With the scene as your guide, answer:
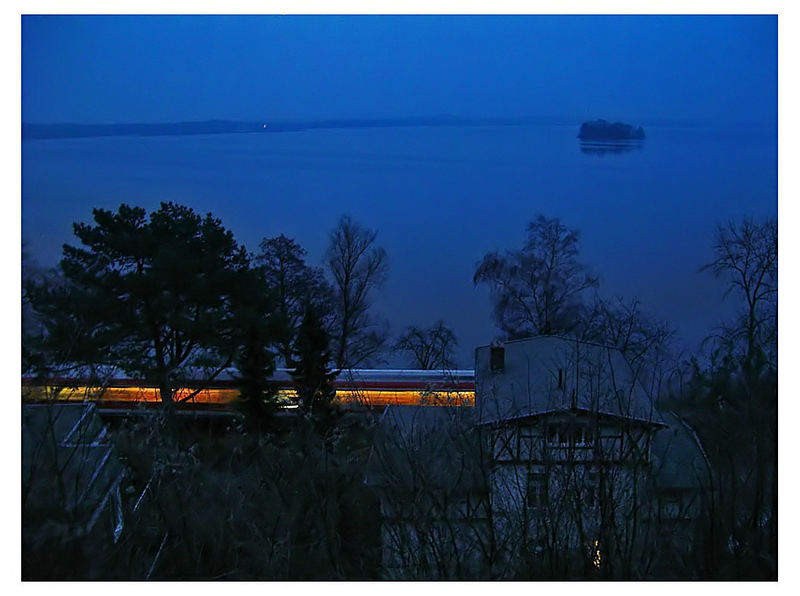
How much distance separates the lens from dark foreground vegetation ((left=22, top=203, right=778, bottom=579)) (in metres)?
3.03

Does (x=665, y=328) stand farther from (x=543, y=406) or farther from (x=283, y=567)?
(x=283, y=567)

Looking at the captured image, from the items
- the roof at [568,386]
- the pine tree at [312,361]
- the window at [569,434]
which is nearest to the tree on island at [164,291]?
the pine tree at [312,361]

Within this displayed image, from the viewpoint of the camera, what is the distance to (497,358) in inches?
180

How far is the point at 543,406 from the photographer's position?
11.8 feet

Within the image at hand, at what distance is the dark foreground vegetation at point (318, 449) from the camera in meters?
3.03

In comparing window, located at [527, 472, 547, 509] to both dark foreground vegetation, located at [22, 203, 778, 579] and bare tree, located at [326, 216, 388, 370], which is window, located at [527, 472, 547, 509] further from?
bare tree, located at [326, 216, 388, 370]

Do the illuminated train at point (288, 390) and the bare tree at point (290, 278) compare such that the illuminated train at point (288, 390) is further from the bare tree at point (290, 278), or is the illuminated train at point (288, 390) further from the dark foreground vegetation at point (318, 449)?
the bare tree at point (290, 278)

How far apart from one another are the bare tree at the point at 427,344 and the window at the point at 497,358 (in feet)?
2.77

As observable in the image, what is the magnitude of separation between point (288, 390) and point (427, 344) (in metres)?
1.04

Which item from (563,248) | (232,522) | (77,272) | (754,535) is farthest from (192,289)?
(754,535)

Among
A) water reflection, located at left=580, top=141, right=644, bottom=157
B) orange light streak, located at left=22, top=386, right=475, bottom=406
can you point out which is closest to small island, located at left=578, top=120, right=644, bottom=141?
water reflection, located at left=580, top=141, right=644, bottom=157

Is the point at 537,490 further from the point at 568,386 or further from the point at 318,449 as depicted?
the point at 318,449

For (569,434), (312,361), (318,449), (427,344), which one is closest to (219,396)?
(312,361)
